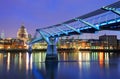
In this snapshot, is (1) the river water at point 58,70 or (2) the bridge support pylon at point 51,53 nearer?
(1) the river water at point 58,70

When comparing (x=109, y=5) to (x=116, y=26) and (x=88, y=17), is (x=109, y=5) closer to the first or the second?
(x=116, y=26)

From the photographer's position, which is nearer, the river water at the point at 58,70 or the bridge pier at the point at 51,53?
the river water at the point at 58,70

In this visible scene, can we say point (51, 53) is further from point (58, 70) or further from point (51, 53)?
point (58, 70)

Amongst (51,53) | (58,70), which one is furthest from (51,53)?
(58,70)

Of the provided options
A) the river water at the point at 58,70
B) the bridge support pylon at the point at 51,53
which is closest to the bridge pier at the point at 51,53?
the bridge support pylon at the point at 51,53

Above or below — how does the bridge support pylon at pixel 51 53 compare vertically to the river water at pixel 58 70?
above

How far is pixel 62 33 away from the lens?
77.3 m

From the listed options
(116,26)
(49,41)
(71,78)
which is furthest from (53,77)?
(49,41)

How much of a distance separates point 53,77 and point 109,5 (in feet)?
49.7

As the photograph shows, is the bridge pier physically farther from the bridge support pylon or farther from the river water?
the river water

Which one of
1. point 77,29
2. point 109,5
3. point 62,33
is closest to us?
point 109,5

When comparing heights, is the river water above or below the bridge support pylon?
below

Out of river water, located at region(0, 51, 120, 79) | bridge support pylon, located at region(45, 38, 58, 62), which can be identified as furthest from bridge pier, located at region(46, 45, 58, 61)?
river water, located at region(0, 51, 120, 79)

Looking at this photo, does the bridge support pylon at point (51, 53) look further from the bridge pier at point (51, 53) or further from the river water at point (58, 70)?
the river water at point (58, 70)
